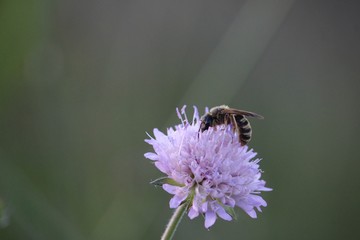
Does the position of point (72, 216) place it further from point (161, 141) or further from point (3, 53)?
point (161, 141)

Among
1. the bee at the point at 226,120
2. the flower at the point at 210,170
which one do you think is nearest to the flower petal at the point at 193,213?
the flower at the point at 210,170

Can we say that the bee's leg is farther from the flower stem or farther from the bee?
the flower stem

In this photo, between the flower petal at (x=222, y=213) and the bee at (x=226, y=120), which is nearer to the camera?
the flower petal at (x=222, y=213)

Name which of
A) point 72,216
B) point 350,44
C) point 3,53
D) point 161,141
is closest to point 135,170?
point 72,216

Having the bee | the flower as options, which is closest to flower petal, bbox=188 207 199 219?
the flower

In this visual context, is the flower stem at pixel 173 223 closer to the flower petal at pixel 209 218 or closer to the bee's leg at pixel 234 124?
the flower petal at pixel 209 218

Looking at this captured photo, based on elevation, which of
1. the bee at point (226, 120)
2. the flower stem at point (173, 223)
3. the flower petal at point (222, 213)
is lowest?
the flower stem at point (173, 223)

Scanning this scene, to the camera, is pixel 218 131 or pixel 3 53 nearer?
pixel 218 131
